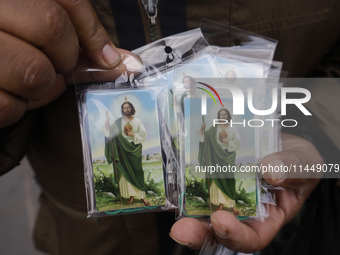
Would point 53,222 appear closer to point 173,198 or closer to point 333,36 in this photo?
point 173,198

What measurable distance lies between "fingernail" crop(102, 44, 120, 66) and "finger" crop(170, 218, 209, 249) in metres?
0.52

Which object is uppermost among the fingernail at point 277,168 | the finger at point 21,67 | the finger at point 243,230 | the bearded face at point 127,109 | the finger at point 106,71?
the finger at point 106,71

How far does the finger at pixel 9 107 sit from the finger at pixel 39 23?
5.1 inches

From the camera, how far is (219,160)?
2.27 feet

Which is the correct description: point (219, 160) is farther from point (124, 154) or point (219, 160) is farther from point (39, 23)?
point (39, 23)

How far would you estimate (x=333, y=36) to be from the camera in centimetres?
83

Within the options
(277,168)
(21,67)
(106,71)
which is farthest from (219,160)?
(21,67)

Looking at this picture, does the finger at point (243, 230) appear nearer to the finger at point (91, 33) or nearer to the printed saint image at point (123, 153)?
the printed saint image at point (123, 153)

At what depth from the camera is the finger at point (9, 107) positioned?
0.46 m

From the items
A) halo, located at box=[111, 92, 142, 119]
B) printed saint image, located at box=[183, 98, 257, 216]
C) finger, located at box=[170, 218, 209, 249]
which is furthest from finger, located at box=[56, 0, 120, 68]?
finger, located at box=[170, 218, 209, 249]

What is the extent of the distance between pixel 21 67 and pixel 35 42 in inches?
2.5

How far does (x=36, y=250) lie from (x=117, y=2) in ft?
3.37

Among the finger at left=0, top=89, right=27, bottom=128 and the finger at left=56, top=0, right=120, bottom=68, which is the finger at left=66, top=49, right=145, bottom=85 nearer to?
the finger at left=56, top=0, right=120, bottom=68

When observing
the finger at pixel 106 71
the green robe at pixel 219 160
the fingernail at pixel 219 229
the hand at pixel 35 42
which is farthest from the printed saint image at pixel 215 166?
the hand at pixel 35 42
